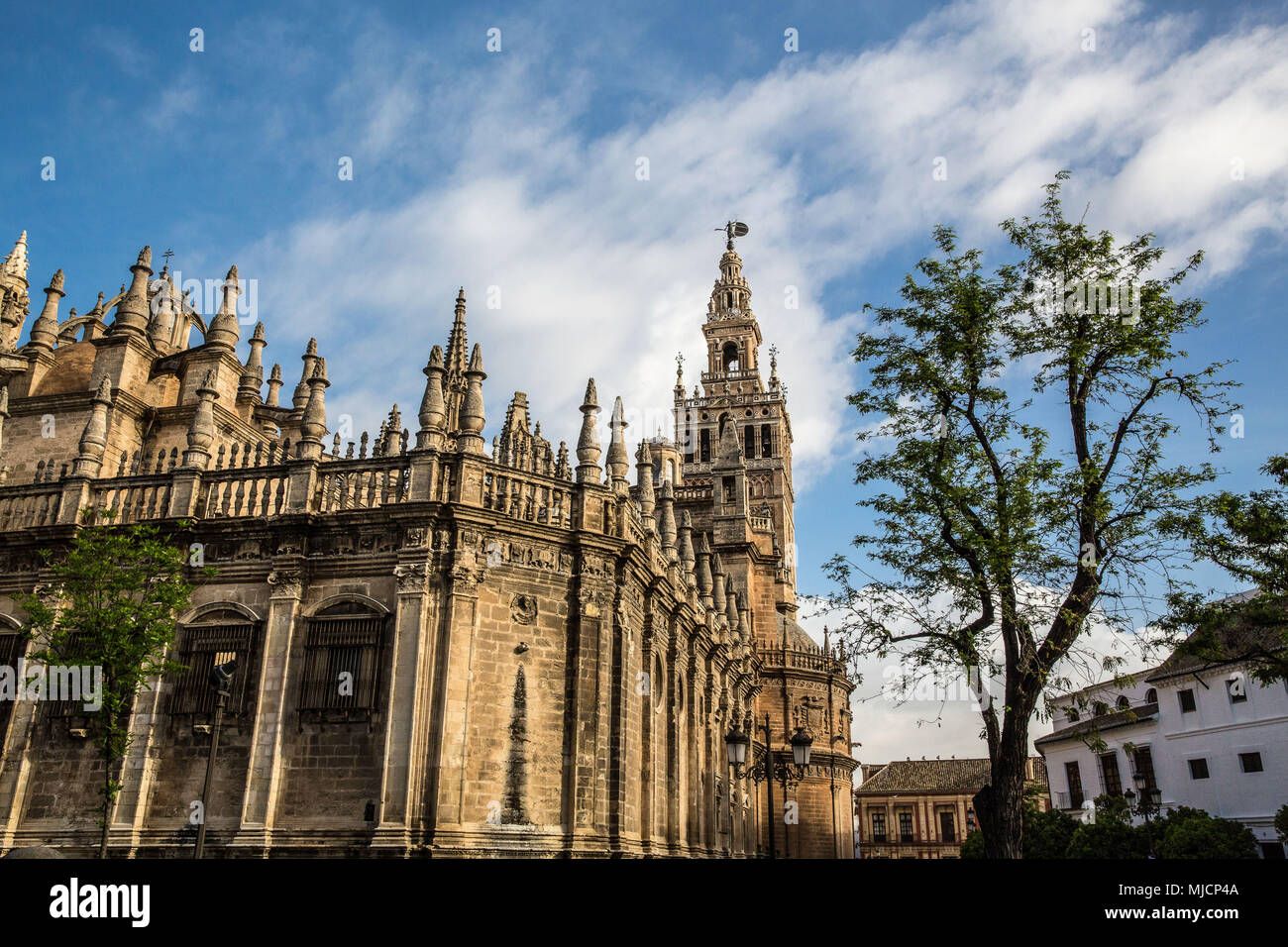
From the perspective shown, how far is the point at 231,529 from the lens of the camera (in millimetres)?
19688

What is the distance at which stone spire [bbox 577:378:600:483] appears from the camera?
20.6 m

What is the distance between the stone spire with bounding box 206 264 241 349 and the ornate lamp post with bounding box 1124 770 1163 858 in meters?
35.8

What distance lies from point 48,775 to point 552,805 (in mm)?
10172

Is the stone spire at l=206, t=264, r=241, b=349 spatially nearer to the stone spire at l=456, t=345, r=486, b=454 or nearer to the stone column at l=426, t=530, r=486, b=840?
the stone spire at l=456, t=345, r=486, b=454

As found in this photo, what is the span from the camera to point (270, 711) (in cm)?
1809

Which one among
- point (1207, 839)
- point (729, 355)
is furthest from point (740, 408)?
point (1207, 839)

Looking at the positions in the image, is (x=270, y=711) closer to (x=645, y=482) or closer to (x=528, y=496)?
(x=528, y=496)

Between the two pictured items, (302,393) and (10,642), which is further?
(302,393)

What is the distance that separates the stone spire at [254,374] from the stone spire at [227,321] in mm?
2323

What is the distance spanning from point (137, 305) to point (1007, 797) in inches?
980

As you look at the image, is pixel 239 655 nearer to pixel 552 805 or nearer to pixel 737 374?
pixel 552 805

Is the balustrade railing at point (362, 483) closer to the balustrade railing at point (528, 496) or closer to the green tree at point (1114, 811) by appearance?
the balustrade railing at point (528, 496)
